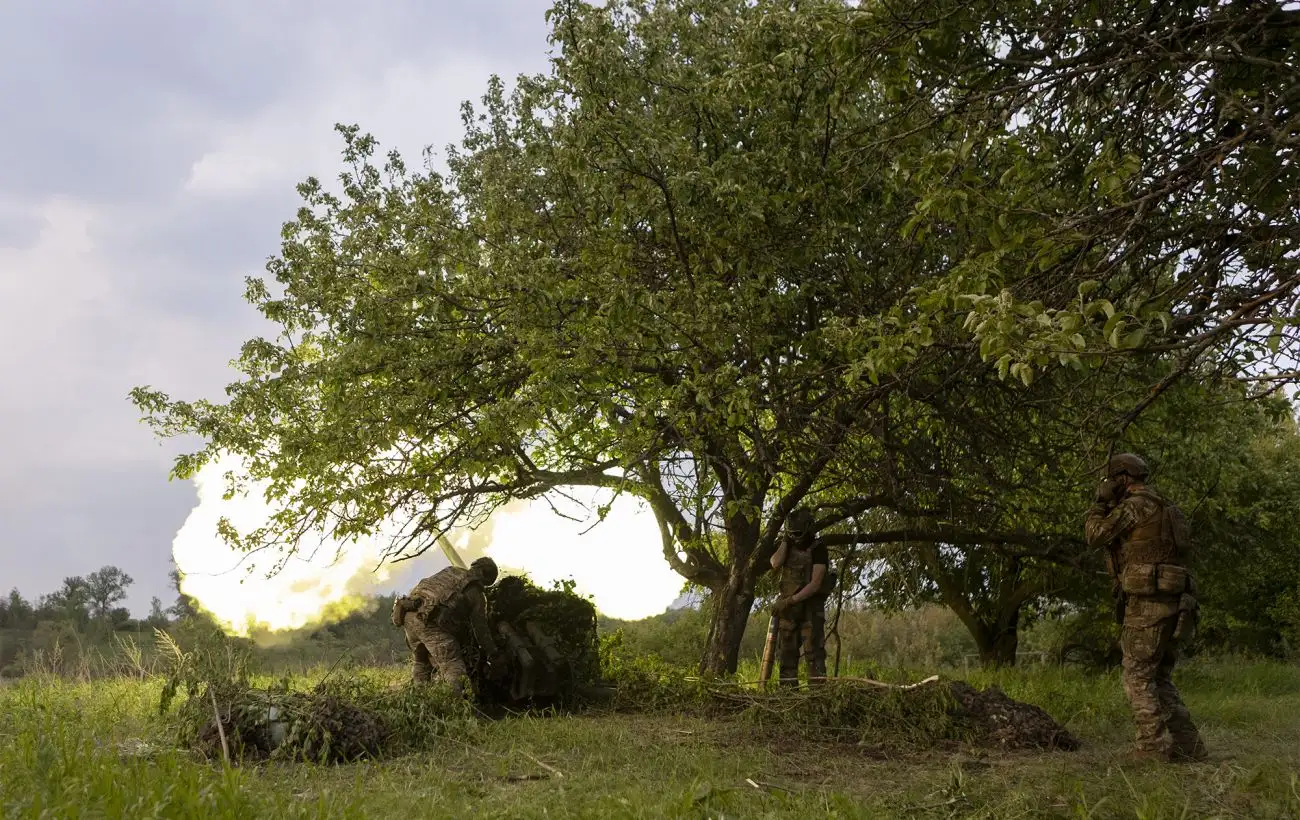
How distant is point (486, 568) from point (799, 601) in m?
4.30

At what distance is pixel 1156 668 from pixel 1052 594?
36.8 ft

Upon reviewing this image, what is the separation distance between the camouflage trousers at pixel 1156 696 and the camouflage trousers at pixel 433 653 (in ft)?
24.0

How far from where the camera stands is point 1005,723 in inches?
429

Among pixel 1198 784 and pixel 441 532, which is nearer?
pixel 1198 784

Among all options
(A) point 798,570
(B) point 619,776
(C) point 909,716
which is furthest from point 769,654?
(B) point 619,776

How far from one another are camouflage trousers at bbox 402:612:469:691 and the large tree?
254 centimetres

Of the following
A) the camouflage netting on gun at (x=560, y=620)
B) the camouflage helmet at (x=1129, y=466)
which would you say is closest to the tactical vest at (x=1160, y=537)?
the camouflage helmet at (x=1129, y=466)

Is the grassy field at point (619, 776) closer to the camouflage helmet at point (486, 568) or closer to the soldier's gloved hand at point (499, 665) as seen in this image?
the soldier's gloved hand at point (499, 665)

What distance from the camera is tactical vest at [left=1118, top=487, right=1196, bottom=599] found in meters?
9.64

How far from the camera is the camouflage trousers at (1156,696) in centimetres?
962

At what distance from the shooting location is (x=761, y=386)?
11891mm

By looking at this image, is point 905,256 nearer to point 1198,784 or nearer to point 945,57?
point 945,57

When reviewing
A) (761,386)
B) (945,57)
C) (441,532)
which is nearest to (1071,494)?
(761,386)

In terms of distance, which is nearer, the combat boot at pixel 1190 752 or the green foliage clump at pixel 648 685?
the combat boot at pixel 1190 752
